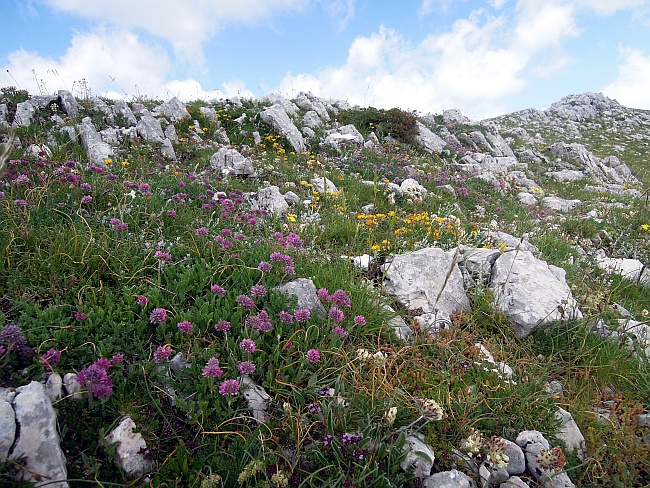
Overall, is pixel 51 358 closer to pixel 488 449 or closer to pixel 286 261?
pixel 286 261

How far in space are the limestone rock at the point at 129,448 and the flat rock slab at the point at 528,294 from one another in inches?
147

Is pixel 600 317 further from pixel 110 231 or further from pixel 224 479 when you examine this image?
pixel 110 231

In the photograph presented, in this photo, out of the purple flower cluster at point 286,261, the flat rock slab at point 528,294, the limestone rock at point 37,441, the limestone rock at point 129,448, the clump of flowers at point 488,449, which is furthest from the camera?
the flat rock slab at point 528,294

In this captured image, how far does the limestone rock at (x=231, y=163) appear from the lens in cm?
823

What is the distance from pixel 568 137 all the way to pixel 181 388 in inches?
1793

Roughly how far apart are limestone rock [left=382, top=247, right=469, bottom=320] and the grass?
0.75ft

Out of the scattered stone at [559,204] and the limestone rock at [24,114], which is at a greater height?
the limestone rock at [24,114]

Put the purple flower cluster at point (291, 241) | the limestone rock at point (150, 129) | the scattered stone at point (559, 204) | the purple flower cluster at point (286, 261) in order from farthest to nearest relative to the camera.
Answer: the scattered stone at point (559, 204) < the limestone rock at point (150, 129) < the purple flower cluster at point (291, 241) < the purple flower cluster at point (286, 261)

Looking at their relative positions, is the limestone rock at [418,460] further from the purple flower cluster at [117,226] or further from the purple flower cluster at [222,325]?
the purple flower cluster at [117,226]

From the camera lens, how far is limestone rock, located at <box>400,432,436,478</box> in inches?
93.7

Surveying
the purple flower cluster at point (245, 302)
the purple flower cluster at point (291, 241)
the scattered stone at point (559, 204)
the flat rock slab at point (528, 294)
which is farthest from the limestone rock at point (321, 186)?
the scattered stone at point (559, 204)

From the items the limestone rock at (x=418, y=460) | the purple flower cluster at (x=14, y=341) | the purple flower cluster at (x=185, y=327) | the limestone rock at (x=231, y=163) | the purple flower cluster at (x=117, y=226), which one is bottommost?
the limestone rock at (x=418, y=460)

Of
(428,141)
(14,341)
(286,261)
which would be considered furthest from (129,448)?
(428,141)

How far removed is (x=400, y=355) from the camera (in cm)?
333
